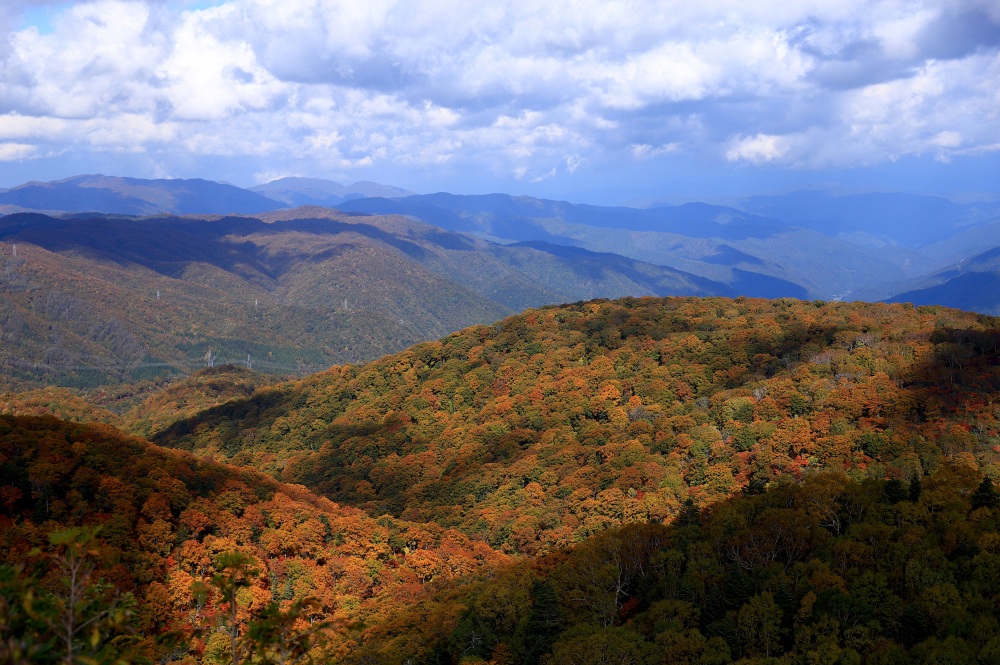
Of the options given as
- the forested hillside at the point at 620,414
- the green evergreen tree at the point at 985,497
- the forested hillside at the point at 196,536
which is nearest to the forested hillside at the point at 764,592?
the green evergreen tree at the point at 985,497

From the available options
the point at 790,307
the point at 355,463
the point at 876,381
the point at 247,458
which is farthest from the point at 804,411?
the point at 247,458

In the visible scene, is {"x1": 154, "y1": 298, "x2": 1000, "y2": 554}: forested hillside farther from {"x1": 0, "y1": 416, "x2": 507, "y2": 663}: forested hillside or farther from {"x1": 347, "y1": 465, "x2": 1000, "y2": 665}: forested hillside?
{"x1": 0, "y1": 416, "x2": 507, "y2": 663}: forested hillside

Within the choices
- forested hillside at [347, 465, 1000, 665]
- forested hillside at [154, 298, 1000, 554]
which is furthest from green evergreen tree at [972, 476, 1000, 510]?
forested hillside at [154, 298, 1000, 554]

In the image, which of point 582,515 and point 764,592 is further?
point 582,515

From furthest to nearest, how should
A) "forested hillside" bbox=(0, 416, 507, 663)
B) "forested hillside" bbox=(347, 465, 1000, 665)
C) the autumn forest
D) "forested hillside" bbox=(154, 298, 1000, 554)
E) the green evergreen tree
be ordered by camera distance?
"forested hillside" bbox=(154, 298, 1000, 554) → "forested hillside" bbox=(0, 416, 507, 663) → the green evergreen tree → "forested hillside" bbox=(347, 465, 1000, 665) → the autumn forest

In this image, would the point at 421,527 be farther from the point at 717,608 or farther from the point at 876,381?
the point at 876,381

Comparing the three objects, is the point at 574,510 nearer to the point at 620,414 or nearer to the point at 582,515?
the point at 582,515

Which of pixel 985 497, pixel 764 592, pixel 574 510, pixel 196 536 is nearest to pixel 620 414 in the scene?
pixel 574 510

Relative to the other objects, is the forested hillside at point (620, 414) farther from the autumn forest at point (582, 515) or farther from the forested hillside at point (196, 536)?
the forested hillside at point (196, 536)

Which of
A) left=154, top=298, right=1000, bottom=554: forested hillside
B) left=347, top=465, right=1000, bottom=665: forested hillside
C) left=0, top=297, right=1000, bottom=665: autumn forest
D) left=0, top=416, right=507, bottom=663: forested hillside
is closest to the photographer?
left=0, top=297, right=1000, bottom=665: autumn forest
